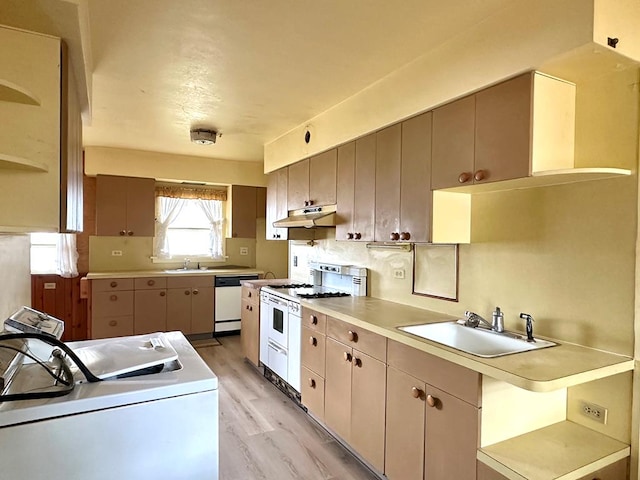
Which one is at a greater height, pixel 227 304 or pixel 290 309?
pixel 290 309

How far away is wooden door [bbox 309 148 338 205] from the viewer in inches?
130

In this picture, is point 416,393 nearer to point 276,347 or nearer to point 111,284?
point 276,347

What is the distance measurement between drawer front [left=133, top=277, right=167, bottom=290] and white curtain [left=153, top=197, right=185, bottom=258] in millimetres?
619

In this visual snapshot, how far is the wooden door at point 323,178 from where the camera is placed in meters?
3.30

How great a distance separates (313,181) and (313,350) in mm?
1509

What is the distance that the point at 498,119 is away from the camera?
6.14 ft

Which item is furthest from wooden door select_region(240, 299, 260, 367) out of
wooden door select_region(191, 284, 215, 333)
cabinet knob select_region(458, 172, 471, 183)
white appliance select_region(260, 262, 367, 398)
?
cabinet knob select_region(458, 172, 471, 183)

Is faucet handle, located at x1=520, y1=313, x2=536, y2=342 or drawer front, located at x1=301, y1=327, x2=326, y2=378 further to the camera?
drawer front, located at x1=301, y1=327, x2=326, y2=378

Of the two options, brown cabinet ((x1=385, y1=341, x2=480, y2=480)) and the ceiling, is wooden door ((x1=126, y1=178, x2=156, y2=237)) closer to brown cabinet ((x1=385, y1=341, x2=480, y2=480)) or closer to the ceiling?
the ceiling

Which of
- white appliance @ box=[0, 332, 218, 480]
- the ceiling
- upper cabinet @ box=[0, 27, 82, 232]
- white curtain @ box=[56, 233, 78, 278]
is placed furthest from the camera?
white curtain @ box=[56, 233, 78, 278]

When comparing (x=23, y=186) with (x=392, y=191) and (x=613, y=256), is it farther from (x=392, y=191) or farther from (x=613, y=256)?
(x=613, y=256)

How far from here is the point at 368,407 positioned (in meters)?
2.36

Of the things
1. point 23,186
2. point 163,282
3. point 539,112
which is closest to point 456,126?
point 539,112

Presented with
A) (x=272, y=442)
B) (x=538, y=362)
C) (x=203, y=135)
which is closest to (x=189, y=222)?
(x=203, y=135)
